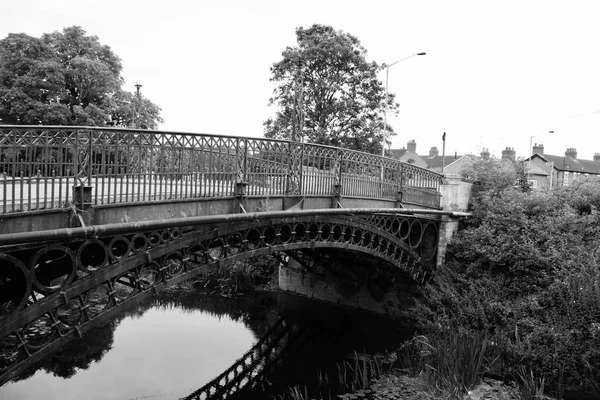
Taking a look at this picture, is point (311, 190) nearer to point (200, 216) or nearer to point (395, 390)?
point (200, 216)

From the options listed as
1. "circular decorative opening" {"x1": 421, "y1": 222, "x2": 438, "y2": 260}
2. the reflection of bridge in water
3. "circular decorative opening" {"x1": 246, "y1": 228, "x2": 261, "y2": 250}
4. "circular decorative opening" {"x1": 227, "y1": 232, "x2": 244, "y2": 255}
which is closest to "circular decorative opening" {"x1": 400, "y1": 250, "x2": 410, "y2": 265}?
"circular decorative opening" {"x1": 421, "y1": 222, "x2": 438, "y2": 260}

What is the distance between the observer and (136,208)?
6.60 m

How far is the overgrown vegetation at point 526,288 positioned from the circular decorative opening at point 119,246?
6.15 metres

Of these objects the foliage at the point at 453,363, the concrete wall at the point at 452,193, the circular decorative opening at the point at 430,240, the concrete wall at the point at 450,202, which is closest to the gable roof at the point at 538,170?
the concrete wall at the point at 450,202

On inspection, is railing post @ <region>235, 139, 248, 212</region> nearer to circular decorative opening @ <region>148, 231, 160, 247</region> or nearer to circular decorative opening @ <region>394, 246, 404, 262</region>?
circular decorative opening @ <region>148, 231, 160, 247</region>

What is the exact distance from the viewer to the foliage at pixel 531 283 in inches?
382

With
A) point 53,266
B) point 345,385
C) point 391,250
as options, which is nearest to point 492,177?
point 391,250

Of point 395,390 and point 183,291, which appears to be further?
point 183,291

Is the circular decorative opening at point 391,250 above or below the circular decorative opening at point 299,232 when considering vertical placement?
below

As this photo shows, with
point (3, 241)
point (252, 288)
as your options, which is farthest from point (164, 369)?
point (252, 288)

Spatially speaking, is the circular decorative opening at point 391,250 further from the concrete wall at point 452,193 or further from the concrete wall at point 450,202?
the concrete wall at point 452,193

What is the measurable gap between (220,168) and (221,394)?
513 centimetres

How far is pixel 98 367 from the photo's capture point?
1084 centimetres

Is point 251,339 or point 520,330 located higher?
point 520,330
